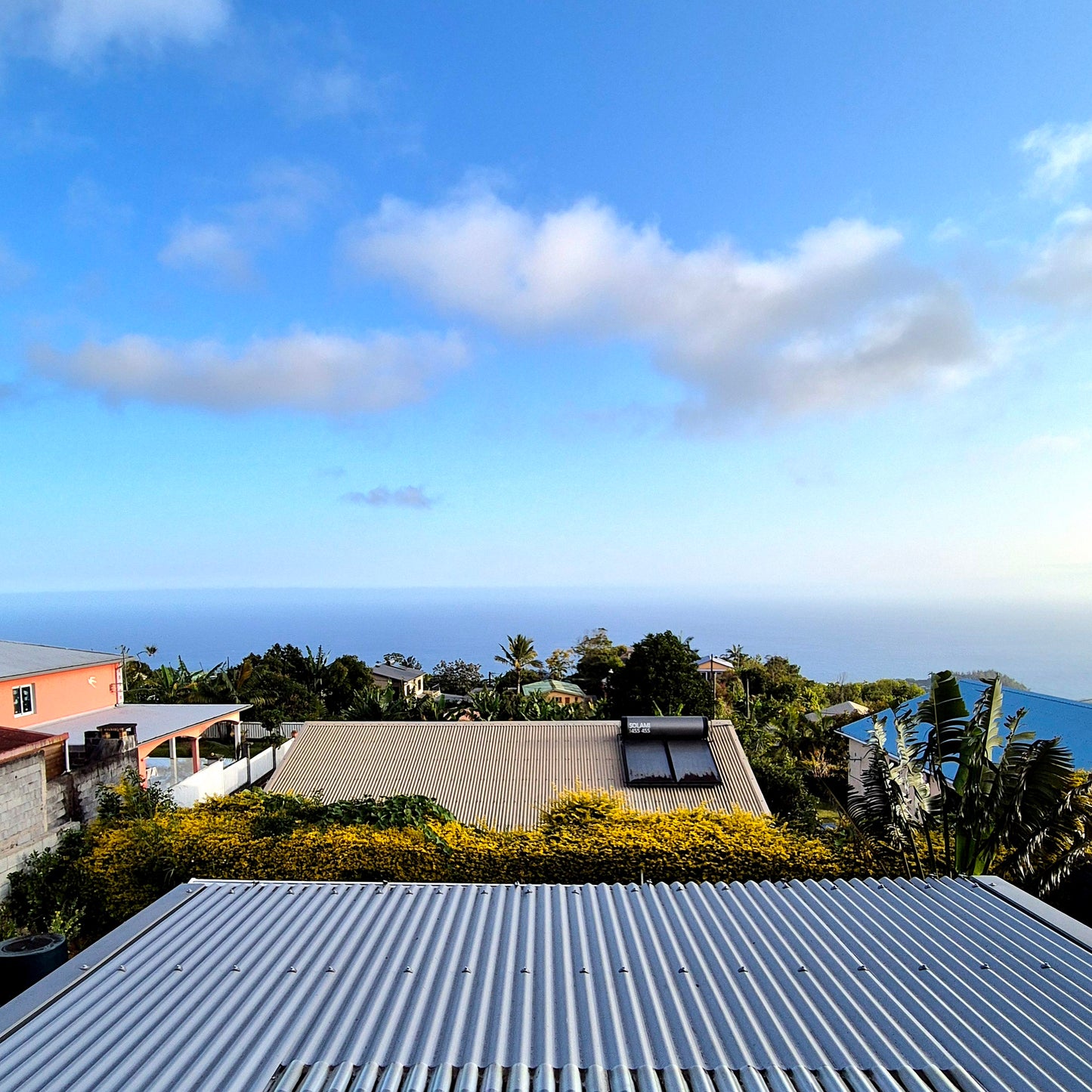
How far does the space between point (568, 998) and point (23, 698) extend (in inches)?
769

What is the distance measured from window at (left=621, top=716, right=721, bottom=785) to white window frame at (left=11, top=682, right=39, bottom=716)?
584 inches

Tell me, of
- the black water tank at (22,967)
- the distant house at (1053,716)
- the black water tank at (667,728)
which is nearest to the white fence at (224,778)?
the black water tank at (22,967)

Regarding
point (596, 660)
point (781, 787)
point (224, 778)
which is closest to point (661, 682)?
point (781, 787)

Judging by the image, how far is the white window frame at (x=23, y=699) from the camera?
1802cm

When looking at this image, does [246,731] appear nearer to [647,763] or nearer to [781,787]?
[647,763]

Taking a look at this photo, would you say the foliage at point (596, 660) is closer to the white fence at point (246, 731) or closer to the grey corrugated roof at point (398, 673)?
the grey corrugated roof at point (398, 673)

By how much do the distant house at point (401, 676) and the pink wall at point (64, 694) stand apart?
3909cm

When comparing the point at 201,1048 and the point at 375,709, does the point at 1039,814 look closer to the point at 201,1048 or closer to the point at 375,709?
the point at 201,1048

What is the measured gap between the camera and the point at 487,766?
1855 cm

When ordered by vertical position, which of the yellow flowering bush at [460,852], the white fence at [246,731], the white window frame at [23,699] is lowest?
the white fence at [246,731]

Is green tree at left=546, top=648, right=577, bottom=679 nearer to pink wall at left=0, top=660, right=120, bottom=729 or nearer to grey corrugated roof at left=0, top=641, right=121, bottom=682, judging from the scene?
pink wall at left=0, top=660, right=120, bottom=729

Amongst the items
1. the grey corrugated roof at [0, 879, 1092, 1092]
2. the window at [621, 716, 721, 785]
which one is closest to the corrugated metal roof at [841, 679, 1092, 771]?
the window at [621, 716, 721, 785]

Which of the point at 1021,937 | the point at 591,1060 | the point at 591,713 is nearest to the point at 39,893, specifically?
the point at 591,1060

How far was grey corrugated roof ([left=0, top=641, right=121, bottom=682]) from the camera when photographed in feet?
59.8
